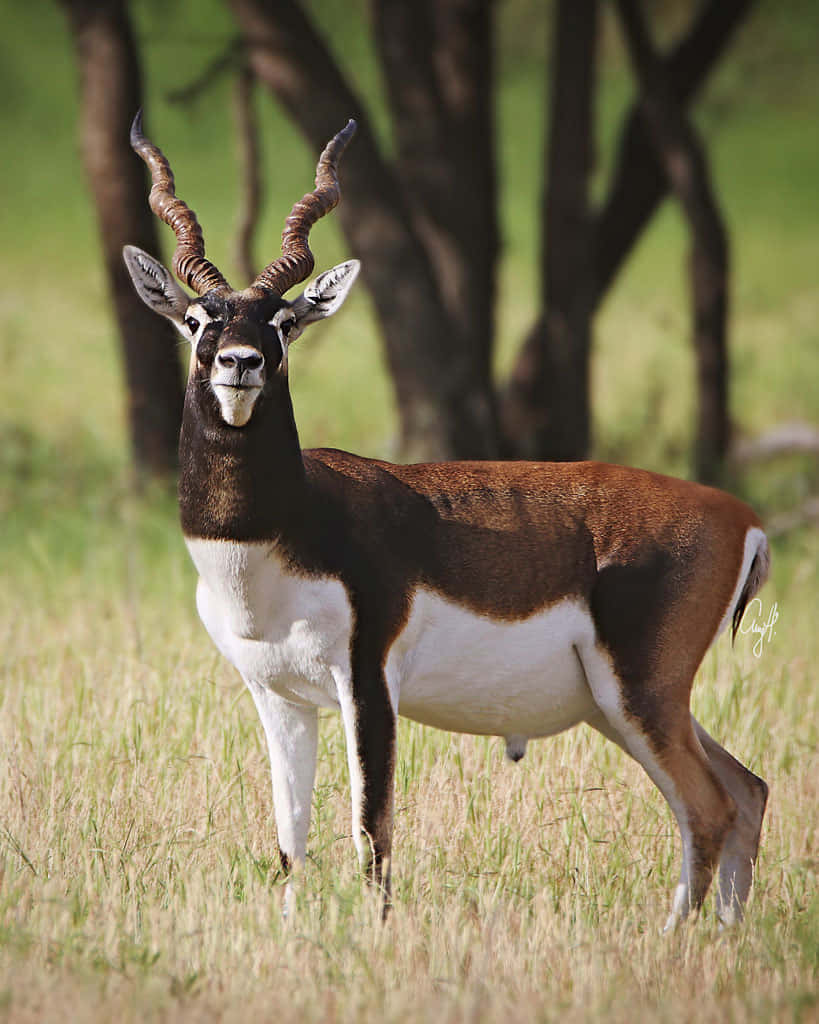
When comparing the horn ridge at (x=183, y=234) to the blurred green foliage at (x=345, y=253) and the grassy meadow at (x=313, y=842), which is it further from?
the blurred green foliage at (x=345, y=253)

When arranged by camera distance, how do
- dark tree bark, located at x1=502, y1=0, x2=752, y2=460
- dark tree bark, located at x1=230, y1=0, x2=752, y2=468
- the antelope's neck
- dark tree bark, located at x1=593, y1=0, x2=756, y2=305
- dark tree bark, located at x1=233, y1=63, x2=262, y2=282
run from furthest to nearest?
dark tree bark, located at x1=593, y1=0, x2=756, y2=305
dark tree bark, located at x1=502, y1=0, x2=752, y2=460
dark tree bark, located at x1=233, y1=63, x2=262, y2=282
dark tree bark, located at x1=230, y1=0, x2=752, y2=468
the antelope's neck

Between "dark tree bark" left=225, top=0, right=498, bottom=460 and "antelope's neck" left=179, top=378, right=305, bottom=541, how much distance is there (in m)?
5.86

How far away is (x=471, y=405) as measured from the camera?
10.4m

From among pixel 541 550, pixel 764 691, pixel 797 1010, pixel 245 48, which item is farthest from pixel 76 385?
pixel 797 1010

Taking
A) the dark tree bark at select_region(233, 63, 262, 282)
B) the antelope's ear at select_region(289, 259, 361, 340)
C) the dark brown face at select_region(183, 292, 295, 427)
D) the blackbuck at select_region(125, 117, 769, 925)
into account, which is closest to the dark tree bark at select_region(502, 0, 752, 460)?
the dark tree bark at select_region(233, 63, 262, 282)

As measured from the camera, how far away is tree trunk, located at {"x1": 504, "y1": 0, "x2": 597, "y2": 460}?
11.5 m

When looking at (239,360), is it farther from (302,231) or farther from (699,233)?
(699,233)

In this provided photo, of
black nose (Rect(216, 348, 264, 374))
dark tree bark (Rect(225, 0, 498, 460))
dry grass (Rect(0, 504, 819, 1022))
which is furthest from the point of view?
dark tree bark (Rect(225, 0, 498, 460))

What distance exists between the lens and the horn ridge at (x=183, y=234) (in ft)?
14.6

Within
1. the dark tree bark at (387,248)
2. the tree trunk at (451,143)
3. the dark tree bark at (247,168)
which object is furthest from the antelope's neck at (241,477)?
the dark tree bark at (247,168)

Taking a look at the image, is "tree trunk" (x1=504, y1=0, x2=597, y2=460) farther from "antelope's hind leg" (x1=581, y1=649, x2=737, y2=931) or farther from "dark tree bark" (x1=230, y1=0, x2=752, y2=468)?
"antelope's hind leg" (x1=581, y1=649, x2=737, y2=931)

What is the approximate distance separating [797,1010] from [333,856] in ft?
6.02

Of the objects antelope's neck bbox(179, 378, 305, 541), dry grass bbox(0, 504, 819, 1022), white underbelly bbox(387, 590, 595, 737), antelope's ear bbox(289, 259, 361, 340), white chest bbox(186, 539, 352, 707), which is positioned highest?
antelope's ear bbox(289, 259, 361, 340)

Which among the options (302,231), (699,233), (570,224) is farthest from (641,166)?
(302,231)
